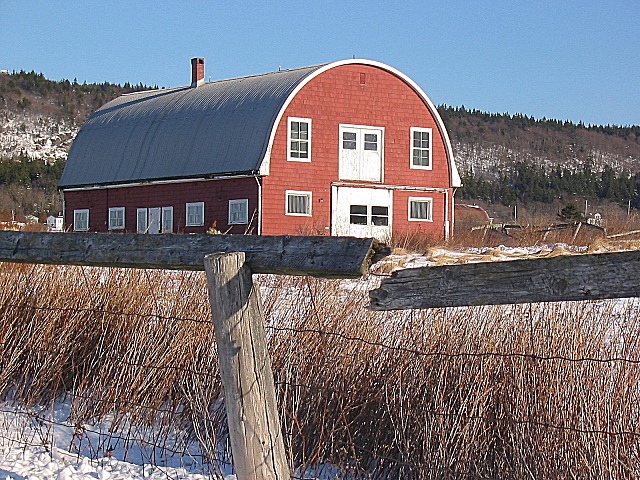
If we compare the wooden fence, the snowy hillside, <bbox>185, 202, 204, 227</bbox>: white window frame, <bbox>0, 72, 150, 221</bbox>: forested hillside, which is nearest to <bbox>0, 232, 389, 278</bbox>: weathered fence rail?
the wooden fence

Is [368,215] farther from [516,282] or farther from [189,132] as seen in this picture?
[516,282]

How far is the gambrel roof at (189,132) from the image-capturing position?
2791 cm

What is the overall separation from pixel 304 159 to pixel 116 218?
836 cm

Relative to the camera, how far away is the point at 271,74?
31141 mm

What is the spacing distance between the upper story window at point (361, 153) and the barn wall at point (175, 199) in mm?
3056

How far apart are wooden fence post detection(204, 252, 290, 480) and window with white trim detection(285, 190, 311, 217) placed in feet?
77.0

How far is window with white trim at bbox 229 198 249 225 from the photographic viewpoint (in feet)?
91.2

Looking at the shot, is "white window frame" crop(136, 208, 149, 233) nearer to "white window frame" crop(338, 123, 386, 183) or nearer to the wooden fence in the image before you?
"white window frame" crop(338, 123, 386, 183)

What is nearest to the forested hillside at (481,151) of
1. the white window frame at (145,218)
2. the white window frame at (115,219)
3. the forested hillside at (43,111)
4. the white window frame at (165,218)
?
the forested hillside at (43,111)

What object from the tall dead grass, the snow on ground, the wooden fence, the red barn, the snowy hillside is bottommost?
the snow on ground

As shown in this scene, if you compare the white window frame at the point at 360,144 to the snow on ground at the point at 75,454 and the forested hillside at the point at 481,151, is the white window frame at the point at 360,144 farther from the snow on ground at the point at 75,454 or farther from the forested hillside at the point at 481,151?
the forested hillside at the point at 481,151

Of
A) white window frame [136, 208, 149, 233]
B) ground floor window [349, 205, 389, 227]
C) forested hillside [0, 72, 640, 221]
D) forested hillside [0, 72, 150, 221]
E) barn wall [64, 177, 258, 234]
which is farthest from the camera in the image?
forested hillside [0, 72, 150, 221]

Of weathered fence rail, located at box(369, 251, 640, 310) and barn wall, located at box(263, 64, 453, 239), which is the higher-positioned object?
barn wall, located at box(263, 64, 453, 239)

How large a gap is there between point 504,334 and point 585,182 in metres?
113
